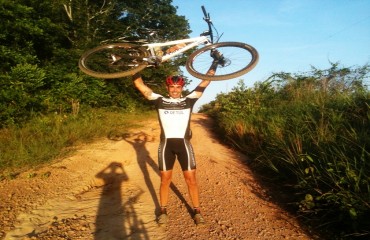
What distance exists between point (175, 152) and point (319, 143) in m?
2.41

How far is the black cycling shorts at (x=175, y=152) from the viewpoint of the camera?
149 inches

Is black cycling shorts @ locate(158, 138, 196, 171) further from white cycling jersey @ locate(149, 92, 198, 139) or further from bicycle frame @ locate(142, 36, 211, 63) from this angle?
bicycle frame @ locate(142, 36, 211, 63)

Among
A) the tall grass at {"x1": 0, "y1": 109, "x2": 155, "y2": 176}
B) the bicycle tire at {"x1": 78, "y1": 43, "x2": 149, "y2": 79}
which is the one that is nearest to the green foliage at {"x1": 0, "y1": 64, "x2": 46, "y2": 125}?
the tall grass at {"x1": 0, "y1": 109, "x2": 155, "y2": 176}

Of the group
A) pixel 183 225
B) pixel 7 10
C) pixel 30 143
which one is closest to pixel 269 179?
pixel 183 225

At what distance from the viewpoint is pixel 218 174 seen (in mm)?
5598

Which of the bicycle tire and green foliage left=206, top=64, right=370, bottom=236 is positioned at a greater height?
the bicycle tire

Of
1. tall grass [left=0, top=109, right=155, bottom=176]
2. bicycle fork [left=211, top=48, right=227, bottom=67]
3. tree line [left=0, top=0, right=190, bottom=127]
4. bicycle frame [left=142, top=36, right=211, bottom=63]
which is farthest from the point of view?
tree line [left=0, top=0, right=190, bottom=127]

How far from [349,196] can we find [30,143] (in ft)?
21.5

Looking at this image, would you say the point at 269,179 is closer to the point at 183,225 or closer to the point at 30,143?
the point at 183,225

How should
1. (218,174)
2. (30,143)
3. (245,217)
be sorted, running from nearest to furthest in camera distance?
(245,217) < (218,174) < (30,143)

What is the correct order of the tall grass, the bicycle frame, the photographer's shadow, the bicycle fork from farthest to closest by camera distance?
the tall grass, the bicycle frame, the bicycle fork, the photographer's shadow

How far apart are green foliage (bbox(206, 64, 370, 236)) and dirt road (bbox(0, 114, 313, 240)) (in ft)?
1.55

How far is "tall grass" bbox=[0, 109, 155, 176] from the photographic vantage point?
5634 millimetres

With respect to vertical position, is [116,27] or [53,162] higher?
[116,27]
